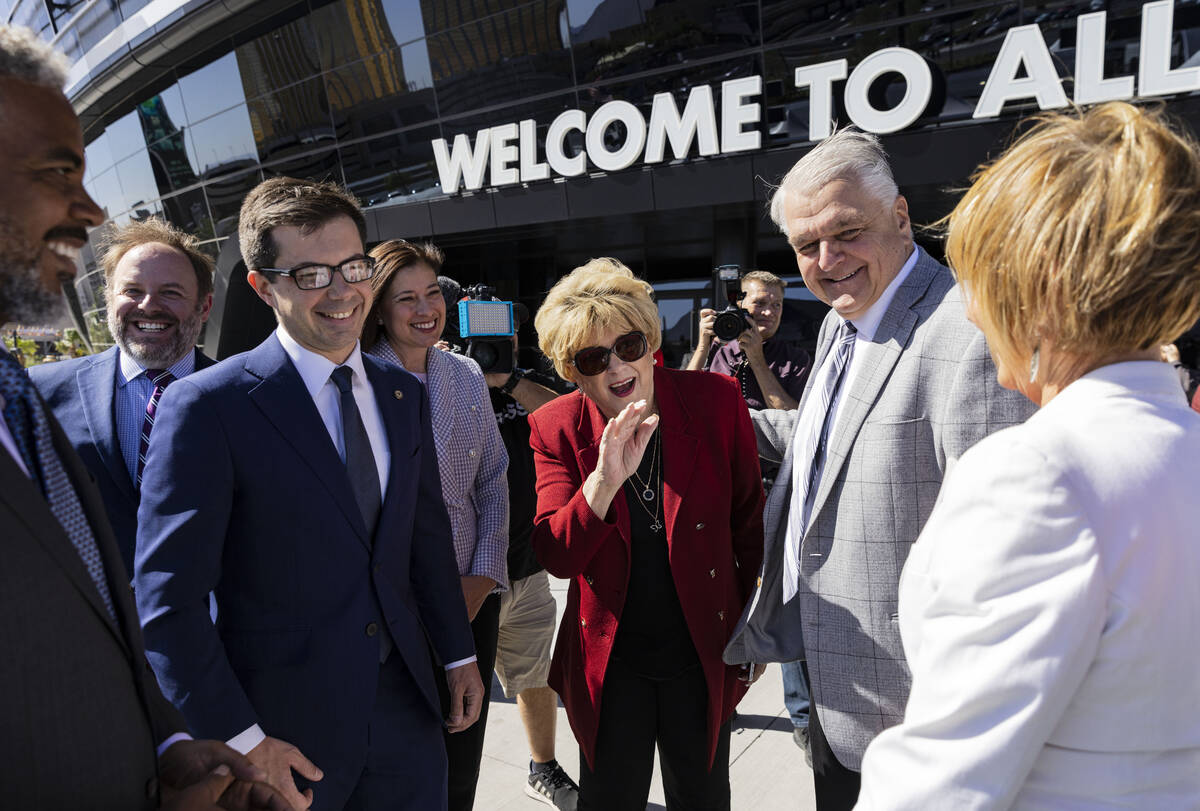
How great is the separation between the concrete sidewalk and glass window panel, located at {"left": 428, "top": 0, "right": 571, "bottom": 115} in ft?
38.0

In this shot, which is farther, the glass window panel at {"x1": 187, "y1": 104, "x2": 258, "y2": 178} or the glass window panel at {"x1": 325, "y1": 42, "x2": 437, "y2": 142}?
the glass window panel at {"x1": 187, "y1": 104, "x2": 258, "y2": 178}

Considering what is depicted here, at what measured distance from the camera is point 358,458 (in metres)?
1.84

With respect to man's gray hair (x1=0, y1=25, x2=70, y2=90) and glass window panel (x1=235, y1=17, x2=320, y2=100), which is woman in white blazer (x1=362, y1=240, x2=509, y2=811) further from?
glass window panel (x1=235, y1=17, x2=320, y2=100)

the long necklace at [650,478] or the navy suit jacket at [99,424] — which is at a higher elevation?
the navy suit jacket at [99,424]

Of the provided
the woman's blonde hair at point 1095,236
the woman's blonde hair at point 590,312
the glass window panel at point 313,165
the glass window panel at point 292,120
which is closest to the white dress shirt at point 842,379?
the woman's blonde hair at point 590,312

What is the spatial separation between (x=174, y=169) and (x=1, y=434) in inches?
886

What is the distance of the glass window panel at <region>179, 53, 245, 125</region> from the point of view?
17125 mm

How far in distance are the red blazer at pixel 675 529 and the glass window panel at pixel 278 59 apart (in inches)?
645

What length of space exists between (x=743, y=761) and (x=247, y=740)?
7.96 feet

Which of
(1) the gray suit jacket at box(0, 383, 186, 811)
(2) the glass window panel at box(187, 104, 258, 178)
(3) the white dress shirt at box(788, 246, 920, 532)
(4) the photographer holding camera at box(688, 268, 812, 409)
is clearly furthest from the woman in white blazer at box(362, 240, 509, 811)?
(2) the glass window panel at box(187, 104, 258, 178)

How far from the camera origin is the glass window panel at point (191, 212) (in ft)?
61.5

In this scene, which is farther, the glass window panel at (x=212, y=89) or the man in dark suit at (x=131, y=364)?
the glass window panel at (x=212, y=89)

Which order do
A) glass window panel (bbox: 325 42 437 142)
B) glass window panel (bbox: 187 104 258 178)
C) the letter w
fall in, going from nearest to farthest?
the letter w, glass window panel (bbox: 325 42 437 142), glass window panel (bbox: 187 104 258 178)

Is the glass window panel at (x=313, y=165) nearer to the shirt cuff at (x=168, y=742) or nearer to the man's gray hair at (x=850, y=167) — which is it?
the man's gray hair at (x=850, y=167)
